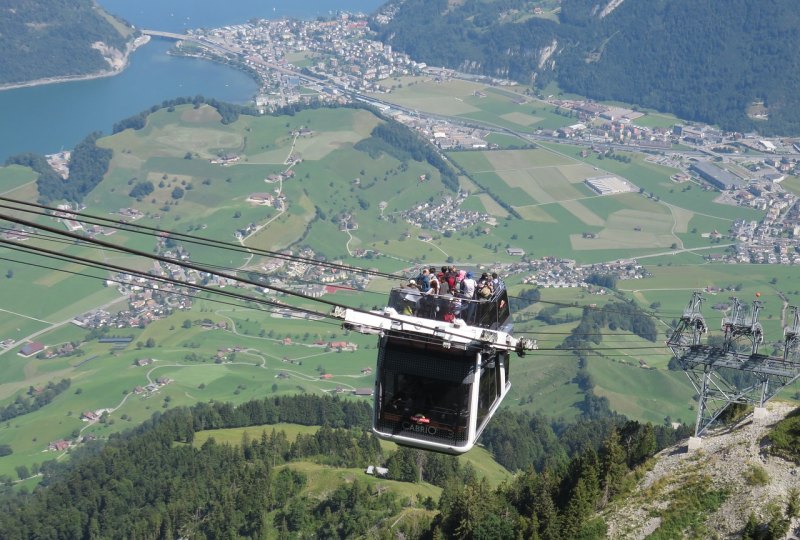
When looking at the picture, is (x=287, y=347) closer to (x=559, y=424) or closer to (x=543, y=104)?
(x=559, y=424)

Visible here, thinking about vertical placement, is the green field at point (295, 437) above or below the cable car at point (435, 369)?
below

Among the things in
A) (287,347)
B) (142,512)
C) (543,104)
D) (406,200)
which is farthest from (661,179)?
(142,512)

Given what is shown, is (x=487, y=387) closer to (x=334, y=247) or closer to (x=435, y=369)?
(x=435, y=369)

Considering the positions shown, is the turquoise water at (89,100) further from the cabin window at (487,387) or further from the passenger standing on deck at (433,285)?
the passenger standing on deck at (433,285)

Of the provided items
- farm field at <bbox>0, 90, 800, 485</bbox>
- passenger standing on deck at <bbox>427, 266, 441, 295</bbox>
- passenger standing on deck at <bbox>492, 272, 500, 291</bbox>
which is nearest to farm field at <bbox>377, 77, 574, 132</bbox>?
farm field at <bbox>0, 90, 800, 485</bbox>

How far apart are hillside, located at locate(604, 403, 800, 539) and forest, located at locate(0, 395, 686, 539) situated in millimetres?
1860

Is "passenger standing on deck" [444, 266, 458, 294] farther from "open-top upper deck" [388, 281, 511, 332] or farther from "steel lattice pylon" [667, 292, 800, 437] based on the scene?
"steel lattice pylon" [667, 292, 800, 437]

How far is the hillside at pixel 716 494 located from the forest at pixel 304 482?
186 cm

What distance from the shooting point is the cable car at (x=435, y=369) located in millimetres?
18188

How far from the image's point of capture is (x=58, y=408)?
3268 inches

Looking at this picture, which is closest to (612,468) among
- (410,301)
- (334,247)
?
(410,301)

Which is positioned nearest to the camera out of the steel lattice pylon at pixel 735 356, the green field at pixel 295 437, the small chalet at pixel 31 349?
the steel lattice pylon at pixel 735 356

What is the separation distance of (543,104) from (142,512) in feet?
441

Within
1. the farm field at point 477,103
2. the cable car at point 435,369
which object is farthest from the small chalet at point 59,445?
the farm field at point 477,103
